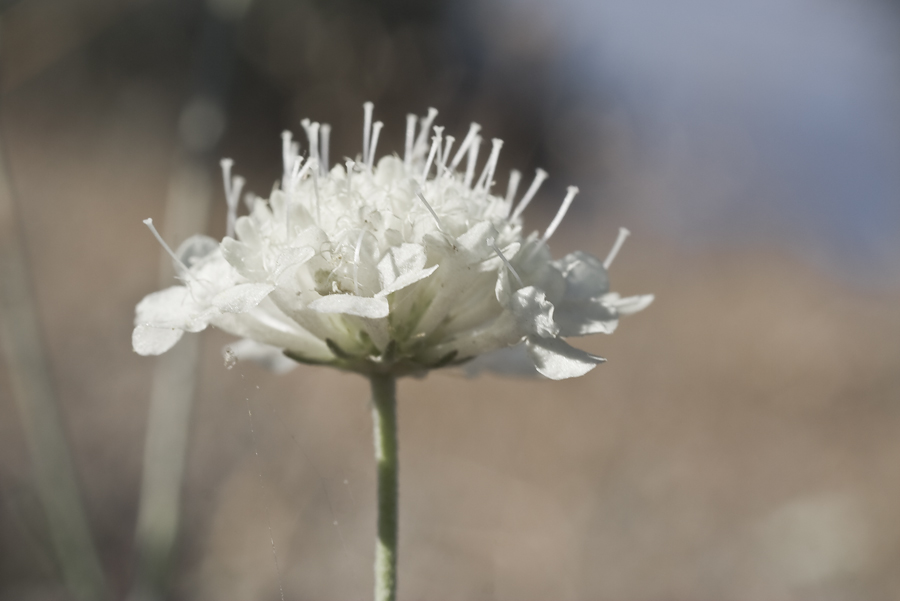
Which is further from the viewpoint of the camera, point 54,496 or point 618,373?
point 618,373

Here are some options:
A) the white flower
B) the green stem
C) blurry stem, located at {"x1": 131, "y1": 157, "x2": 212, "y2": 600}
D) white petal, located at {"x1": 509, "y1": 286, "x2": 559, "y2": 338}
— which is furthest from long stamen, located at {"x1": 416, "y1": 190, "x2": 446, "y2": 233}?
blurry stem, located at {"x1": 131, "y1": 157, "x2": 212, "y2": 600}

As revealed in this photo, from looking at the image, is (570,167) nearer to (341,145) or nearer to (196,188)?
(341,145)

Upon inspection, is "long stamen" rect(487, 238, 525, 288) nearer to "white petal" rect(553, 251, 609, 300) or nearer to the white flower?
the white flower

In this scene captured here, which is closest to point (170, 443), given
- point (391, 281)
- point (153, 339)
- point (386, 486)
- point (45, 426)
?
point (45, 426)

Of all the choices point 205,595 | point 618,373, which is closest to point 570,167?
point 618,373

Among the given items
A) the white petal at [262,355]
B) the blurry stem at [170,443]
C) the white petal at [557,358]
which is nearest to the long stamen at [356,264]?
the white petal at [557,358]

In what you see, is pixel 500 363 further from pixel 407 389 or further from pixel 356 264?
pixel 407 389

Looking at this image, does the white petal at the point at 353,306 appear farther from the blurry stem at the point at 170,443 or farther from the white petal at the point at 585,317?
the blurry stem at the point at 170,443
